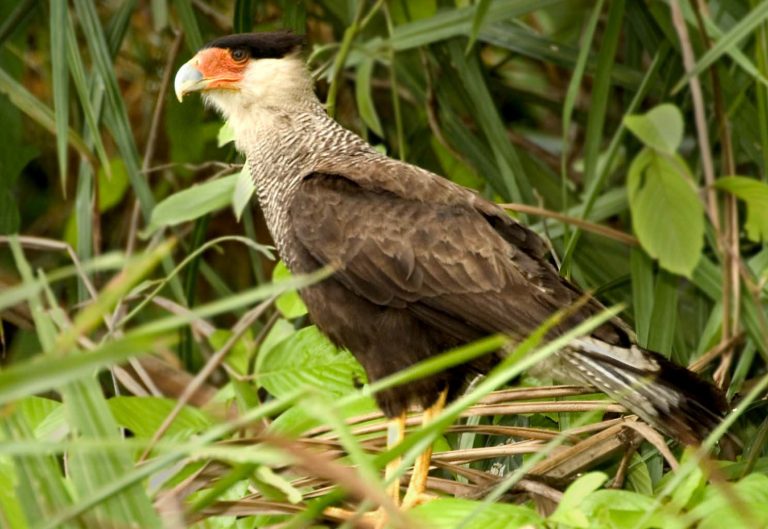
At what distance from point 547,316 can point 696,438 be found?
0.45 m

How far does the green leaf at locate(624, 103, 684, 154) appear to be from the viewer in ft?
9.80

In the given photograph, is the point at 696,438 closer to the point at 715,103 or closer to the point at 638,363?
the point at 638,363

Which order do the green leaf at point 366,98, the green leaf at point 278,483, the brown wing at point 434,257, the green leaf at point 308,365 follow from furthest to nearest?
the green leaf at point 366,98, the green leaf at point 308,365, the brown wing at point 434,257, the green leaf at point 278,483

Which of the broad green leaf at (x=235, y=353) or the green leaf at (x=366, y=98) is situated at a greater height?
the green leaf at (x=366, y=98)

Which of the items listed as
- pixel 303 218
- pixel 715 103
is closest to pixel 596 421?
pixel 303 218

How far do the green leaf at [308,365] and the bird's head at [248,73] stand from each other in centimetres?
74

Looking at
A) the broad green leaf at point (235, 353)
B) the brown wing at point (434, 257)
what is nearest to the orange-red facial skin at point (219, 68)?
the brown wing at point (434, 257)

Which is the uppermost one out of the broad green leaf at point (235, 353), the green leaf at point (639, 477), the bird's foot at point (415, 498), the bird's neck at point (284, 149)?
the bird's neck at point (284, 149)

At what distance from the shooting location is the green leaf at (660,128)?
118 inches

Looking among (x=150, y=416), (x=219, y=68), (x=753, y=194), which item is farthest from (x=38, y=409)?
(x=753, y=194)

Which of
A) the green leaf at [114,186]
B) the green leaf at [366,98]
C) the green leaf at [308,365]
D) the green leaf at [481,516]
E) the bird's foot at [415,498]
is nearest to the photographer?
the green leaf at [481,516]

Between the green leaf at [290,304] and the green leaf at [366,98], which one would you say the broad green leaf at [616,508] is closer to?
the green leaf at [290,304]

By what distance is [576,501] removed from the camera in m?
2.02

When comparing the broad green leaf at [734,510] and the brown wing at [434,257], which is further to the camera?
the brown wing at [434,257]
